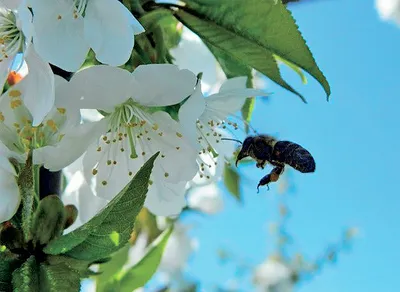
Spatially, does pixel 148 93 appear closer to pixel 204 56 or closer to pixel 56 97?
pixel 56 97

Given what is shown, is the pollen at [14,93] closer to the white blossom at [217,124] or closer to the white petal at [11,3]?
the white petal at [11,3]

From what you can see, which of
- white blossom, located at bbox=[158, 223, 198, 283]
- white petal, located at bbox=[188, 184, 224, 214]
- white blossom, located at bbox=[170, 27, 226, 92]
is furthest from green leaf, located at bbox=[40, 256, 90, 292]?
white blossom, located at bbox=[158, 223, 198, 283]

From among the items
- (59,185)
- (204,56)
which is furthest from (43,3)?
(204,56)

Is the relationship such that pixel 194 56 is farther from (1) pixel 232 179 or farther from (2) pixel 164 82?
(2) pixel 164 82

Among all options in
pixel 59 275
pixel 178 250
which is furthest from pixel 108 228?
pixel 178 250

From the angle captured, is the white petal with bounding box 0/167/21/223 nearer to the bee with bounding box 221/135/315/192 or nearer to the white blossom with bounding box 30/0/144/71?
the white blossom with bounding box 30/0/144/71

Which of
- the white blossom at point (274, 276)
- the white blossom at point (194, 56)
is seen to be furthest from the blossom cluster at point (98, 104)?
the white blossom at point (274, 276)
